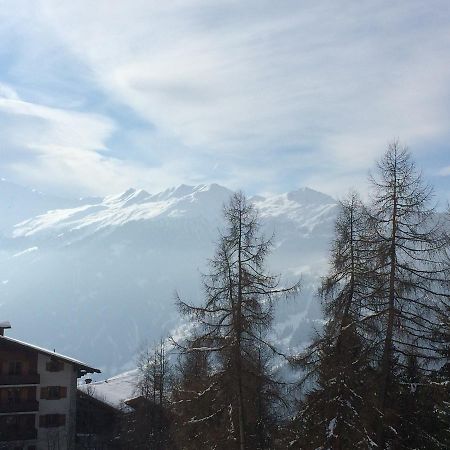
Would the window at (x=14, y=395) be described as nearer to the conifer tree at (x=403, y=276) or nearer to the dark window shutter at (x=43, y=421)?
the dark window shutter at (x=43, y=421)

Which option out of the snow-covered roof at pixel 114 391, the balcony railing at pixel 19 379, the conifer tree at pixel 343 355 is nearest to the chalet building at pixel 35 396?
the balcony railing at pixel 19 379

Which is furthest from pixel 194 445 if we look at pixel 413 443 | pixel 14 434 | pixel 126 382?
pixel 126 382

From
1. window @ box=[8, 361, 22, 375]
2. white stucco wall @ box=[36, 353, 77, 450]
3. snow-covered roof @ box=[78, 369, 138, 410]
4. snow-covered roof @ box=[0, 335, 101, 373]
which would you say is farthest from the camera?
snow-covered roof @ box=[78, 369, 138, 410]

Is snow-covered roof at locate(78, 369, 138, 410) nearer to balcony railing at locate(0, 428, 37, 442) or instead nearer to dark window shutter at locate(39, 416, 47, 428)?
dark window shutter at locate(39, 416, 47, 428)

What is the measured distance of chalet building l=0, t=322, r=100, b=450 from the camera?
50562mm

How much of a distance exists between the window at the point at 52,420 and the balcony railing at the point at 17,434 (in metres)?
1.19

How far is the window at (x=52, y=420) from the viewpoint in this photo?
51938 millimetres

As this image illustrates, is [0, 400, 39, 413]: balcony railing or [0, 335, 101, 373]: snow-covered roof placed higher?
[0, 335, 101, 373]: snow-covered roof

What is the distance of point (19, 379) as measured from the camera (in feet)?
168

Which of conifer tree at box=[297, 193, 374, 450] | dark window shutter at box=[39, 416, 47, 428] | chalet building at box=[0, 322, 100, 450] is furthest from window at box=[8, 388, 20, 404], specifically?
conifer tree at box=[297, 193, 374, 450]

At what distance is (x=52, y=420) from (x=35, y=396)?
8.48 ft

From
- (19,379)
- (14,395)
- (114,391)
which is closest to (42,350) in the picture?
(19,379)

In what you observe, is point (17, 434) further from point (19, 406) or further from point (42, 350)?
point (42, 350)

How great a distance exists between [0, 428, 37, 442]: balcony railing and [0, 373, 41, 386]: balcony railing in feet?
12.8
